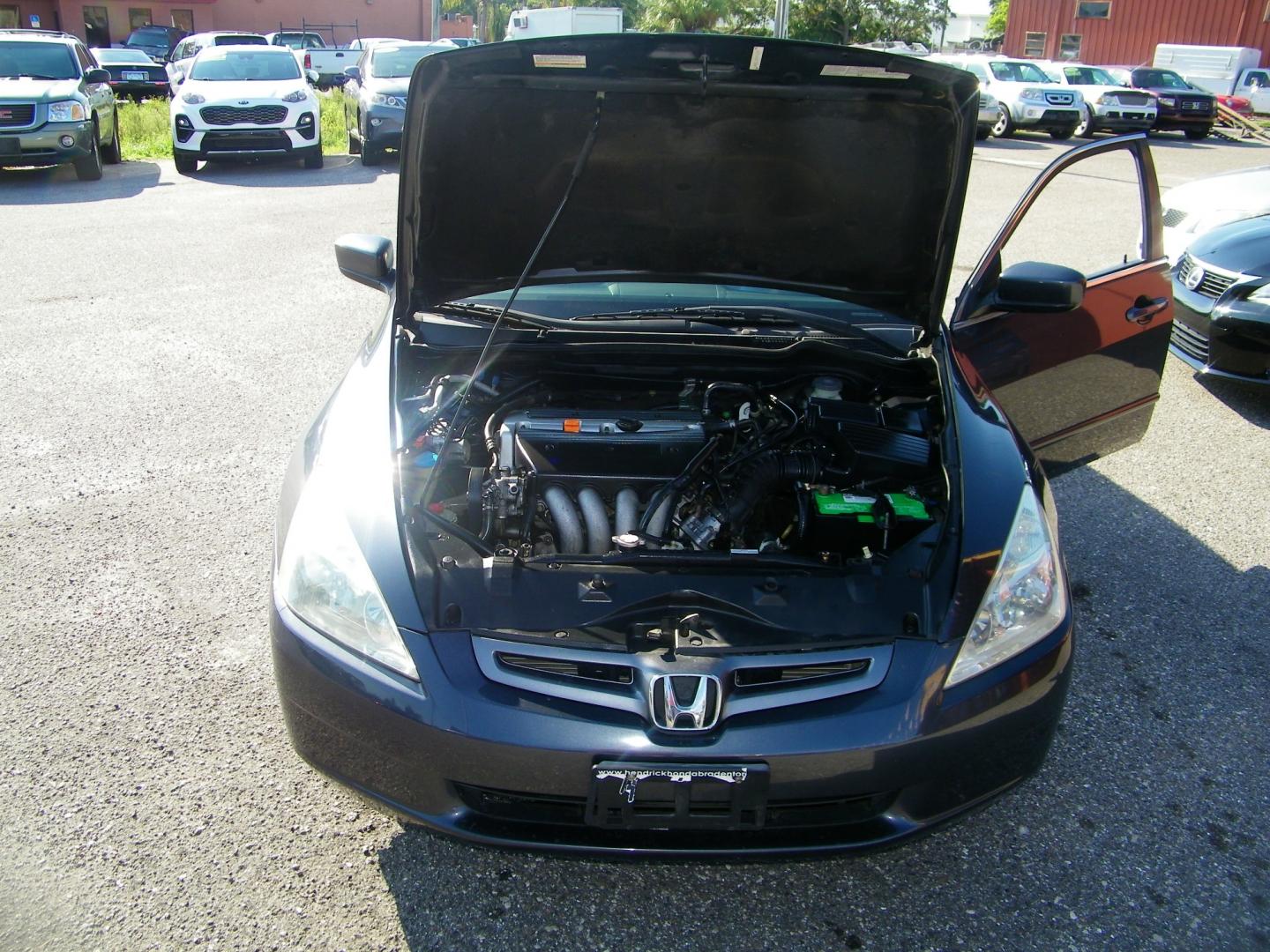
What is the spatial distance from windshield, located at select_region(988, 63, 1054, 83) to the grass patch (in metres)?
13.6

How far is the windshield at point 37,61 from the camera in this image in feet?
40.9

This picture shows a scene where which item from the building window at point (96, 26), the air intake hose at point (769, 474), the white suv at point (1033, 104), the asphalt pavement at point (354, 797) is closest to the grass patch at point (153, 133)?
the asphalt pavement at point (354, 797)

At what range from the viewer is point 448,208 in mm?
3184

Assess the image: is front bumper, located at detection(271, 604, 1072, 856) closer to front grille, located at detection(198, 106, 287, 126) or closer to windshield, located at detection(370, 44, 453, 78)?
front grille, located at detection(198, 106, 287, 126)

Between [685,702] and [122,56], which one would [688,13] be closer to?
[122,56]

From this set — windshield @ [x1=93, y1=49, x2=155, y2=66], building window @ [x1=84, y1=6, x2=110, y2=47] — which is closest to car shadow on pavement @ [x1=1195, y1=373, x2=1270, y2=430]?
windshield @ [x1=93, y1=49, x2=155, y2=66]

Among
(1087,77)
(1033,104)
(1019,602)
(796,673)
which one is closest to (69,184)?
(796,673)

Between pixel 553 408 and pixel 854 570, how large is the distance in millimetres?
1091

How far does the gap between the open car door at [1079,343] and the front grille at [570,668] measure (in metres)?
1.97

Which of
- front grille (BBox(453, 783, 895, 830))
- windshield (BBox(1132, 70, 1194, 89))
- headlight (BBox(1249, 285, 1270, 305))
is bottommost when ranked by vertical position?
front grille (BBox(453, 783, 895, 830))

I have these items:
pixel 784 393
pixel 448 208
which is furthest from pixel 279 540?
pixel 784 393

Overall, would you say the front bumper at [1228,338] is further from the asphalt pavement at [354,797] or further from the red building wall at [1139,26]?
the red building wall at [1139,26]

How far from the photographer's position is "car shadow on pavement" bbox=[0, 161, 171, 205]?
11.5m

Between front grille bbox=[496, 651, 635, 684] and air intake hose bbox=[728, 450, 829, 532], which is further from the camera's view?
air intake hose bbox=[728, 450, 829, 532]
